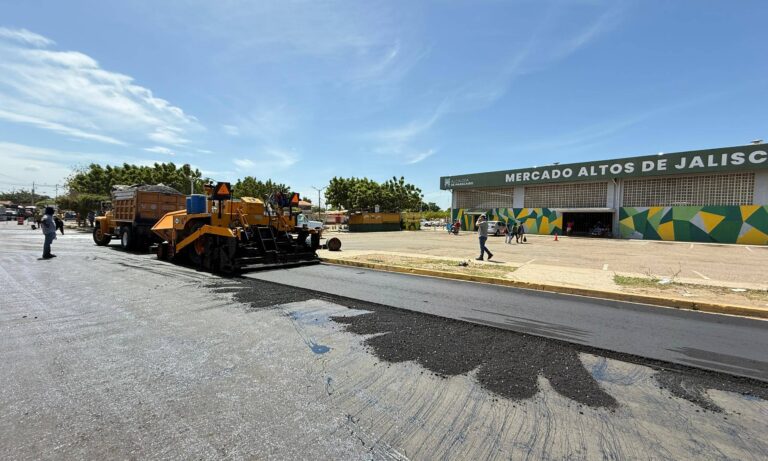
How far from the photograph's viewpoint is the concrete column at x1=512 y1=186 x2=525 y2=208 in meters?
40.2

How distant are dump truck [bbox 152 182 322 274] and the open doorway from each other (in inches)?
1229

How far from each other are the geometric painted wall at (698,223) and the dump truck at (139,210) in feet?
113

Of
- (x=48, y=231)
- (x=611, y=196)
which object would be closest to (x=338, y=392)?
(x=48, y=231)

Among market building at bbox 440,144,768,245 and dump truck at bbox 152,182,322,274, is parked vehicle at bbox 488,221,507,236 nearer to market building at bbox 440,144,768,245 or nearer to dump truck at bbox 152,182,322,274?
market building at bbox 440,144,768,245

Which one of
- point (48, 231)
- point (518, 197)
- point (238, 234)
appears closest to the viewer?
point (238, 234)

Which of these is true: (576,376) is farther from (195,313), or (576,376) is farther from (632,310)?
(195,313)

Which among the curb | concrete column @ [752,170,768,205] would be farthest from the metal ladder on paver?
concrete column @ [752,170,768,205]

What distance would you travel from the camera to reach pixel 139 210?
16.4m

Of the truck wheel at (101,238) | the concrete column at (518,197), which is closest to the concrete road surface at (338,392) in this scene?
the truck wheel at (101,238)

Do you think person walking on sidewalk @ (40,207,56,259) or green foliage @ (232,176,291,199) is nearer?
person walking on sidewalk @ (40,207,56,259)

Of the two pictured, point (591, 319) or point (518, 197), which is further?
point (518, 197)

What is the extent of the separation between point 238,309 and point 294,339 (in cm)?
201

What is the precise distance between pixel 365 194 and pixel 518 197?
2625 cm

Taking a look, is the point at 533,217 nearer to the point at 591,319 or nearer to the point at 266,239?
the point at 266,239
